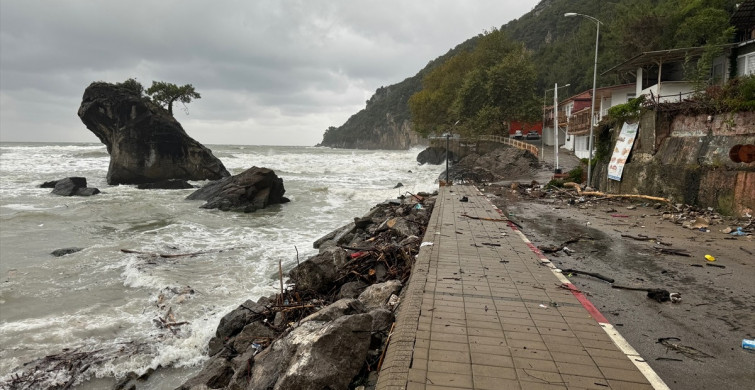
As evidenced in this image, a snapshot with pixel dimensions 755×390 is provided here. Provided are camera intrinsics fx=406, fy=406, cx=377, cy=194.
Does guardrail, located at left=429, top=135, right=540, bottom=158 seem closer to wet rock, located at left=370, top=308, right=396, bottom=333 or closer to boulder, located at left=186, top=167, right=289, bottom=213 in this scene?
boulder, located at left=186, top=167, right=289, bottom=213

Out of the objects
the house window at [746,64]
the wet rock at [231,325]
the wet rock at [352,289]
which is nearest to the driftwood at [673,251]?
the wet rock at [352,289]

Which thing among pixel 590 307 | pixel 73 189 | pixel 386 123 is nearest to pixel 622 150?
pixel 590 307

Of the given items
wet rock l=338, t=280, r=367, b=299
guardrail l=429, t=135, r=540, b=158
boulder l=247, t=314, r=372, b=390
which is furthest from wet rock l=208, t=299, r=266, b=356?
guardrail l=429, t=135, r=540, b=158

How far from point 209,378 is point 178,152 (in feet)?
119

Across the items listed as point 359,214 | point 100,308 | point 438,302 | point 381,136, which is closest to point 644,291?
point 438,302

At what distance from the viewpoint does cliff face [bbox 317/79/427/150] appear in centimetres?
14238

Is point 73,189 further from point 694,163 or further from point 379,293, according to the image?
point 694,163

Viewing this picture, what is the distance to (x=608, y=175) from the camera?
1838 cm

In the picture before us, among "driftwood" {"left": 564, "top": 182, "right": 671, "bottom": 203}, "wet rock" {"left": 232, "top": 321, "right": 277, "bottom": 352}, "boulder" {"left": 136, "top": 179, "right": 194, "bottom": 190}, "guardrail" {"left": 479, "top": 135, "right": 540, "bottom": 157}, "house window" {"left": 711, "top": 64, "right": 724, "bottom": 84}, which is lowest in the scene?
"wet rock" {"left": 232, "top": 321, "right": 277, "bottom": 352}

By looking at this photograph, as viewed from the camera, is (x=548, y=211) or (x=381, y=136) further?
(x=381, y=136)

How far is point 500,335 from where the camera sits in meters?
4.11

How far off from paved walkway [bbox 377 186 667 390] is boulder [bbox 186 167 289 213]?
Answer: 18.4m

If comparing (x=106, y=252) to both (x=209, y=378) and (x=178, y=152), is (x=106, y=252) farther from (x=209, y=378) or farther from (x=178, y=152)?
(x=178, y=152)

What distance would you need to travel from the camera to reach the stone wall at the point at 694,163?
11.8 m
